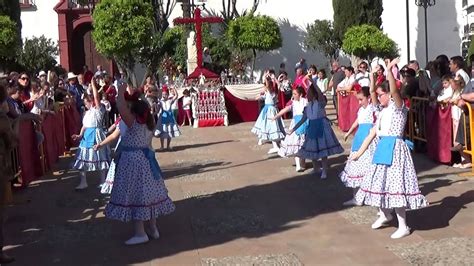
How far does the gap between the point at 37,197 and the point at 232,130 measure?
9373 millimetres

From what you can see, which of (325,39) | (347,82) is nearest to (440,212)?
(347,82)

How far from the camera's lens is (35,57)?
32.2 m

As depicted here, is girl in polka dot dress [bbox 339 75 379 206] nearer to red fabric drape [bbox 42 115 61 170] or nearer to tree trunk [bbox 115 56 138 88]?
red fabric drape [bbox 42 115 61 170]

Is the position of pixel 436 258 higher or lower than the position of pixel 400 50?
lower

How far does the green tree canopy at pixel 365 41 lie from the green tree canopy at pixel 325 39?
2696 mm

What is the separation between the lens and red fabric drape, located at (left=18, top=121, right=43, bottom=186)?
11.5m

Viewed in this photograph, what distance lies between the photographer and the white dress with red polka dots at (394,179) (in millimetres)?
7727

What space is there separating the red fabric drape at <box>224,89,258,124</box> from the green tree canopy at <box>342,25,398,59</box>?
9.72 m

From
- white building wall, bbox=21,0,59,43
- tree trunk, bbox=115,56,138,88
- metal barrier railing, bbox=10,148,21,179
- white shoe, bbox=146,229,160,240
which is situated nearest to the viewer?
white shoe, bbox=146,229,160,240

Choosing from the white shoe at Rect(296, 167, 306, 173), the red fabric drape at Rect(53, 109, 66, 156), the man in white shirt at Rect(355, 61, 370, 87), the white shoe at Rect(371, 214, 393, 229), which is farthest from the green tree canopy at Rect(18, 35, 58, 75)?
the white shoe at Rect(371, 214, 393, 229)

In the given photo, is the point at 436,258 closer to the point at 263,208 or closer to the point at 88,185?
the point at 263,208

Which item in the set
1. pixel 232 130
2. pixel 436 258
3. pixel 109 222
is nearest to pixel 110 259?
pixel 109 222

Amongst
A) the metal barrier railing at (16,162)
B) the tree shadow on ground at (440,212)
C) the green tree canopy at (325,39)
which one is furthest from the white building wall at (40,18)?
the tree shadow on ground at (440,212)

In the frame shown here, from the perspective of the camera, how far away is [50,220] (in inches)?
367
